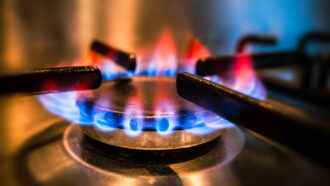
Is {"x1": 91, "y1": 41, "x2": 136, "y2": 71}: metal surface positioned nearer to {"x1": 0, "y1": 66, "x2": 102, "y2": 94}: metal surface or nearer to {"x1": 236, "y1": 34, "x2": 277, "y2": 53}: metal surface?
{"x1": 0, "y1": 66, "x2": 102, "y2": 94}: metal surface

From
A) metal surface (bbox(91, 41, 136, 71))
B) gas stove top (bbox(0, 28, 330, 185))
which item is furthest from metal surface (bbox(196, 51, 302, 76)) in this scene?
metal surface (bbox(91, 41, 136, 71))

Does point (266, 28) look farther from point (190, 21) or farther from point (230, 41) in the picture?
point (190, 21)

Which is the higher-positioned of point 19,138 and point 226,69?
point 226,69

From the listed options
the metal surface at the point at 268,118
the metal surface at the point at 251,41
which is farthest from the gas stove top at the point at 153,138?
the metal surface at the point at 251,41

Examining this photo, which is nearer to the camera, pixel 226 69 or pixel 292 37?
pixel 226 69

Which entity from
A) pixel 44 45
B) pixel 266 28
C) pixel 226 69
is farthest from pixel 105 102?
pixel 266 28

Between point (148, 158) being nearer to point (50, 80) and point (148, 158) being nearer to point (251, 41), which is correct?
point (50, 80)

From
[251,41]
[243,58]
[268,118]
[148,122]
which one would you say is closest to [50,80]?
[148,122]
